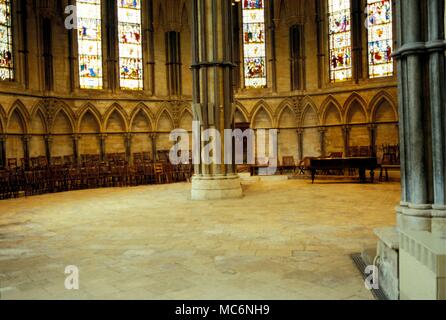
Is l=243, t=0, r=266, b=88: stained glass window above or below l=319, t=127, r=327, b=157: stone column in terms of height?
above

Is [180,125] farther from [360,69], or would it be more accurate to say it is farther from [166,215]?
[166,215]

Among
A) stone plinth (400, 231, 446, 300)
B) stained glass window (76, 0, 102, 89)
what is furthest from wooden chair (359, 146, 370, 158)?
stone plinth (400, 231, 446, 300)

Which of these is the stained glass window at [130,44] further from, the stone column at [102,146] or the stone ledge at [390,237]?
the stone ledge at [390,237]

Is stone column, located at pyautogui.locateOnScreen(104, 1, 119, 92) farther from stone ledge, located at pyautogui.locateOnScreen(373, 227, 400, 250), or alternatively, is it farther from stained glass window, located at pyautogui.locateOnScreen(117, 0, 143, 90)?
stone ledge, located at pyautogui.locateOnScreen(373, 227, 400, 250)

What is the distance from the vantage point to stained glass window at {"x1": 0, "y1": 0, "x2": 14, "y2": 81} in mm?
16438

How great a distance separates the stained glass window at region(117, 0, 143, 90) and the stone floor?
9896mm

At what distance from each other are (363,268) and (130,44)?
1766 centimetres

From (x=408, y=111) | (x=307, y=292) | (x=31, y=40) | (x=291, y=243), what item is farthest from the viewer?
(x=31, y=40)

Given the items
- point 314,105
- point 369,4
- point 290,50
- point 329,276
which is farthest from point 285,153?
point 329,276

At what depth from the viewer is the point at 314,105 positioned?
20062 mm

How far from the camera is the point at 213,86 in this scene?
1171 cm

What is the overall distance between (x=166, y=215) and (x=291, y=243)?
350 centimetres

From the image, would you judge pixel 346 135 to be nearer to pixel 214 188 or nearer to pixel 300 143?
pixel 300 143

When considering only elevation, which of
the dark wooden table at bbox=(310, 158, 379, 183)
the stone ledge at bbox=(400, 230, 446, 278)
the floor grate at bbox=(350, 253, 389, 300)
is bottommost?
the floor grate at bbox=(350, 253, 389, 300)
